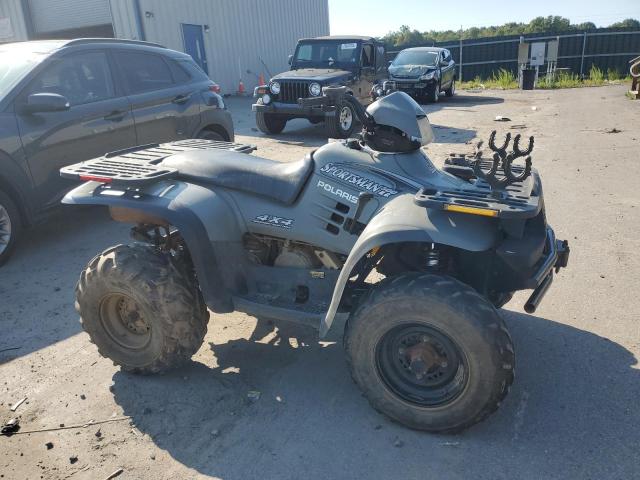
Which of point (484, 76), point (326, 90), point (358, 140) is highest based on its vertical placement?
point (326, 90)

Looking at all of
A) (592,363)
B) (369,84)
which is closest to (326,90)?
(592,363)

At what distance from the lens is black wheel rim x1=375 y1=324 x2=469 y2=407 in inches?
107

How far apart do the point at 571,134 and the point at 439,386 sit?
32.3 feet

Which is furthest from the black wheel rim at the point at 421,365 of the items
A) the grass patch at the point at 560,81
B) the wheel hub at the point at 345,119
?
the grass patch at the point at 560,81

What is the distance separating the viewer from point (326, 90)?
10.7 feet

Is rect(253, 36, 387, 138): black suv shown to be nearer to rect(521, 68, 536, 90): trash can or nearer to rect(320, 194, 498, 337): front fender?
rect(320, 194, 498, 337): front fender

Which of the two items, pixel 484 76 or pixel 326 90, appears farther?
pixel 484 76

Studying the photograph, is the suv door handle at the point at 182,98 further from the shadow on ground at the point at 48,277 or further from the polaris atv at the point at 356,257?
the polaris atv at the point at 356,257

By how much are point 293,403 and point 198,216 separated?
1216 millimetres

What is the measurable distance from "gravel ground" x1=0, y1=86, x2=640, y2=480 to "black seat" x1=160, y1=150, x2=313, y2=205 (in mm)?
1156

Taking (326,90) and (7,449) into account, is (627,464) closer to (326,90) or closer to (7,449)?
(326,90)

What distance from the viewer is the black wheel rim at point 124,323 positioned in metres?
3.40

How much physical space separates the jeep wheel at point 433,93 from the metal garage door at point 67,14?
11407 millimetres

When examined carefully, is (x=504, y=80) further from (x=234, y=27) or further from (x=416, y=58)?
(x=234, y=27)
